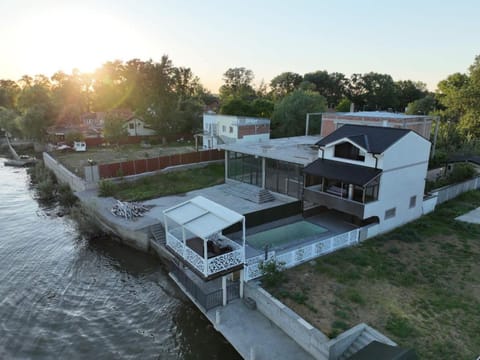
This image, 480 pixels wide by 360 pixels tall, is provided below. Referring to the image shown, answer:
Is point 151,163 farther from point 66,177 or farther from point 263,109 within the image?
point 263,109

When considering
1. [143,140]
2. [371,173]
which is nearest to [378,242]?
[371,173]

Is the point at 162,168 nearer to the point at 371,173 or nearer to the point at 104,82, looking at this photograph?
the point at 371,173

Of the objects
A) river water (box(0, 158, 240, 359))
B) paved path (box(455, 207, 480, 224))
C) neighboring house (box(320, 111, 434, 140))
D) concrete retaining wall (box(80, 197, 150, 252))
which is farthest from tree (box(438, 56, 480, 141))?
river water (box(0, 158, 240, 359))

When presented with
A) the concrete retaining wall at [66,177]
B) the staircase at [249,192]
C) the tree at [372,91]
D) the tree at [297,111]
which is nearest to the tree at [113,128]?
the concrete retaining wall at [66,177]

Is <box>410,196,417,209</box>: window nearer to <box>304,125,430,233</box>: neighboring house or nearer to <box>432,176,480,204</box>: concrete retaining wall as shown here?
<box>304,125,430,233</box>: neighboring house

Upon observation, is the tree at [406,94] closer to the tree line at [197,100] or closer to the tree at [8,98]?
the tree line at [197,100]
